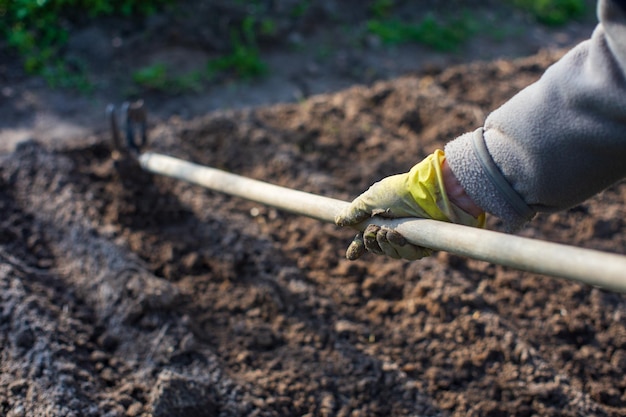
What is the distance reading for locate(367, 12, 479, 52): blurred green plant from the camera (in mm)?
5871

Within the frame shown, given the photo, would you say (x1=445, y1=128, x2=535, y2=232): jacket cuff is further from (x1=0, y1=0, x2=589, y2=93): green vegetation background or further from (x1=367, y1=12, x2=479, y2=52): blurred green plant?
(x1=367, y1=12, x2=479, y2=52): blurred green plant

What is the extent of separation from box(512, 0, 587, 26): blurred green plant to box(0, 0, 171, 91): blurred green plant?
14.2ft

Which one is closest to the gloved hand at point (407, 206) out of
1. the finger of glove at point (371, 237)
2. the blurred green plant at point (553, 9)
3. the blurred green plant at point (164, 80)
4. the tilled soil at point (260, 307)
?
the finger of glove at point (371, 237)

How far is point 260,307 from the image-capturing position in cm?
287

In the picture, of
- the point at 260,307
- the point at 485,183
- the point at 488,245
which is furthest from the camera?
the point at 260,307

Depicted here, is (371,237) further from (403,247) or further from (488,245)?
(488,245)

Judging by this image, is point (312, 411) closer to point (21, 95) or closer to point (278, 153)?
point (278, 153)

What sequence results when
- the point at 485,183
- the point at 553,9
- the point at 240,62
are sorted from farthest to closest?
the point at 553,9 < the point at 240,62 < the point at 485,183

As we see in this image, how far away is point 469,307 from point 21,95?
3561 mm

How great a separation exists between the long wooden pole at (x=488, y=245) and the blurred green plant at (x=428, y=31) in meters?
3.69

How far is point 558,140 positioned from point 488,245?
1.25 feet

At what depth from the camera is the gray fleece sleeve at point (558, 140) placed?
167 cm

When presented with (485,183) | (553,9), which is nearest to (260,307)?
(485,183)

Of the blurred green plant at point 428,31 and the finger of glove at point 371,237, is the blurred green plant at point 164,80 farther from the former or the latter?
the finger of glove at point 371,237
